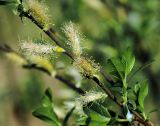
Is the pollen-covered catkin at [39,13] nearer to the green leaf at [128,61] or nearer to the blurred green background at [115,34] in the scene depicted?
the green leaf at [128,61]

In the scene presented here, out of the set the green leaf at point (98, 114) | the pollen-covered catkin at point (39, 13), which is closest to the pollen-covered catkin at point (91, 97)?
the green leaf at point (98, 114)

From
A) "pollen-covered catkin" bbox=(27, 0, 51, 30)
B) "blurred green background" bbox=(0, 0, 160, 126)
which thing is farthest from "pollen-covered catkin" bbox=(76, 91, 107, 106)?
"blurred green background" bbox=(0, 0, 160, 126)

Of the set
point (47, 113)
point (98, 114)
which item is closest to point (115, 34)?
point (47, 113)

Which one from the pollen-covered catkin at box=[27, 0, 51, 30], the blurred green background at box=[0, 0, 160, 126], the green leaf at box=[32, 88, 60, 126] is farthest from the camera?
the blurred green background at box=[0, 0, 160, 126]

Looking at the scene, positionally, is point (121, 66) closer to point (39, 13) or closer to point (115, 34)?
point (39, 13)

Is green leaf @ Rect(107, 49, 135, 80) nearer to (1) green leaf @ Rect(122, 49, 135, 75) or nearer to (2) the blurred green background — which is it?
(1) green leaf @ Rect(122, 49, 135, 75)

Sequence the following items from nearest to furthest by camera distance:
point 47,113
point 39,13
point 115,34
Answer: point 39,13 → point 47,113 → point 115,34

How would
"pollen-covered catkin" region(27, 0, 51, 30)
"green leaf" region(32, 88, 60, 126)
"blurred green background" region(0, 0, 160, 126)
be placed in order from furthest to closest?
"blurred green background" region(0, 0, 160, 126), "green leaf" region(32, 88, 60, 126), "pollen-covered catkin" region(27, 0, 51, 30)
